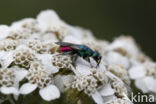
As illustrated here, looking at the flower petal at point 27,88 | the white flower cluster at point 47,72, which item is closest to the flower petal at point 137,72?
the white flower cluster at point 47,72

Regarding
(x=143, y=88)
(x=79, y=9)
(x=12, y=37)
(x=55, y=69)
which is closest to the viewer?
(x=55, y=69)

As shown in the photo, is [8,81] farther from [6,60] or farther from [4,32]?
[4,32]

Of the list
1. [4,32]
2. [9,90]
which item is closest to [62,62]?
[9,90]

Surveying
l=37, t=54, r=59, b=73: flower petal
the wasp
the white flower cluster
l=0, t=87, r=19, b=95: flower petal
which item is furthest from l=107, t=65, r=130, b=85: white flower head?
l=0, t=87, r=19, b=95: flower petal

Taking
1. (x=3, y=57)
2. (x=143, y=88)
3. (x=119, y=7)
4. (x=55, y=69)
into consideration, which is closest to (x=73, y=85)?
(x=55, y=69)

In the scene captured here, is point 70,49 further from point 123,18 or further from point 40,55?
point 123,18

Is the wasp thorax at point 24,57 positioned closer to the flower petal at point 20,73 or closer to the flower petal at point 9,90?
the flower petal at point 20,73
